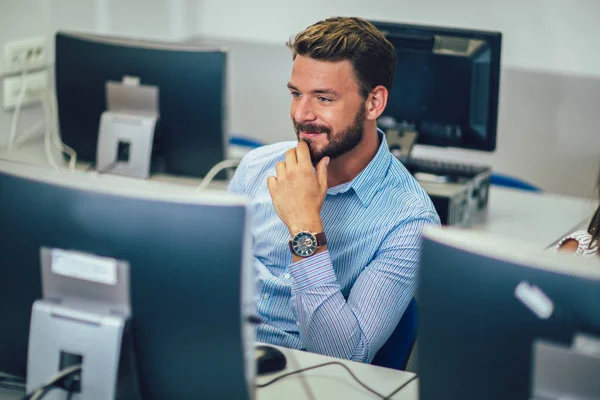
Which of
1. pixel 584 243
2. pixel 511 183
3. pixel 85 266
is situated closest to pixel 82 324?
pixel 85 266

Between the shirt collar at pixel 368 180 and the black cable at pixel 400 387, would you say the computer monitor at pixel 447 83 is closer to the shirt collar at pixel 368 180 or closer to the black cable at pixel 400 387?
the shirt collar at pixel 368 180

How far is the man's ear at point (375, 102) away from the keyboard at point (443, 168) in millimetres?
771

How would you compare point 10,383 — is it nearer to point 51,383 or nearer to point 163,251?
point 51,383

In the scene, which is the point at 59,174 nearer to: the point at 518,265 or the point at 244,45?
the point at 518,265

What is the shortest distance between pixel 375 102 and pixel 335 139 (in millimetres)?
140

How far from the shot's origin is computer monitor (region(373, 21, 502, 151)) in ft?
8.11

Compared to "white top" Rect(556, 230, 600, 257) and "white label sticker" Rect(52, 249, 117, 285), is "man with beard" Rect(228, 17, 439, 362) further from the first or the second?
"white label sticker" Rect(52, 249, 117, 285)

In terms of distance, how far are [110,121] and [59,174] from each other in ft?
4.55

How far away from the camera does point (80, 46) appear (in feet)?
8.10

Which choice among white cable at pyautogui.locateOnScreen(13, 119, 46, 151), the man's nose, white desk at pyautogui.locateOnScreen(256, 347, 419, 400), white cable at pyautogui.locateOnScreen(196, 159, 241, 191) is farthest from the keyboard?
white cable at pyautogui.locateOnScreen(13, 119, 46, 151)

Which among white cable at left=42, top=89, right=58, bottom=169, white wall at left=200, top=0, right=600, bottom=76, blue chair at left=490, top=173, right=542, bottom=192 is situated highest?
white wall at left=200, top=0, right=600, bottom=76

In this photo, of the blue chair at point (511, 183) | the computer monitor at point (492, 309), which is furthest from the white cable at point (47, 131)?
the computer monitor at point (492, 309)

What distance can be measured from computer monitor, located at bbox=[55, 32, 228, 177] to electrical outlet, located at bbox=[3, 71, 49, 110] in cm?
46

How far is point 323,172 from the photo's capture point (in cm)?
183
